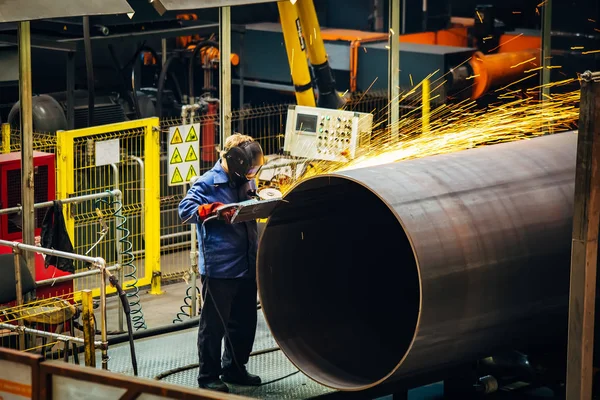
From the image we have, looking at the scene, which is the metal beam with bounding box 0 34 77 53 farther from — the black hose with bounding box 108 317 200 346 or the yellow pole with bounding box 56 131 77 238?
the black hose with bounding box 108 317 200 346

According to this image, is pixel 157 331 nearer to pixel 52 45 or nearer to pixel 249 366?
pixel 249 366

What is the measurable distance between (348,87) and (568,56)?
9.48ft

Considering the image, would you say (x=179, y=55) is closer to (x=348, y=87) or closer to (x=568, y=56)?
(x=348, y=87)

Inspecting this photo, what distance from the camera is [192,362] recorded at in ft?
29.2

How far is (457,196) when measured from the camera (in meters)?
7.21

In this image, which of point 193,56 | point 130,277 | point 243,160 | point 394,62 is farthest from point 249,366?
point 193,56

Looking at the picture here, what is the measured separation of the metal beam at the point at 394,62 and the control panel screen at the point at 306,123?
28.6 inches

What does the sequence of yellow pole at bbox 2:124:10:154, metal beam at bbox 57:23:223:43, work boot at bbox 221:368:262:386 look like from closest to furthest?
work boot at bbox 221:368:262:386 → yellow pole at bbox 2:124:10:154 → metal beam at bbox 57:23:223:43

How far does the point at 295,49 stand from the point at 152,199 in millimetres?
2258

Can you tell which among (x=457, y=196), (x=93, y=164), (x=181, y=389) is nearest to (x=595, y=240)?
(x=457, y=196)

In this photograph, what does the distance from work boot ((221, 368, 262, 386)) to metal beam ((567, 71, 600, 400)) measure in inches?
97.3

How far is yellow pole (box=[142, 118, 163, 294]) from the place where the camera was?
11281mm

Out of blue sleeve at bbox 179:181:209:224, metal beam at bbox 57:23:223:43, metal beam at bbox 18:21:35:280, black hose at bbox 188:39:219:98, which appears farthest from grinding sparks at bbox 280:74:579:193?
black hose at bbox 188:39:219:98

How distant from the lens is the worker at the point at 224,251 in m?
8.09
